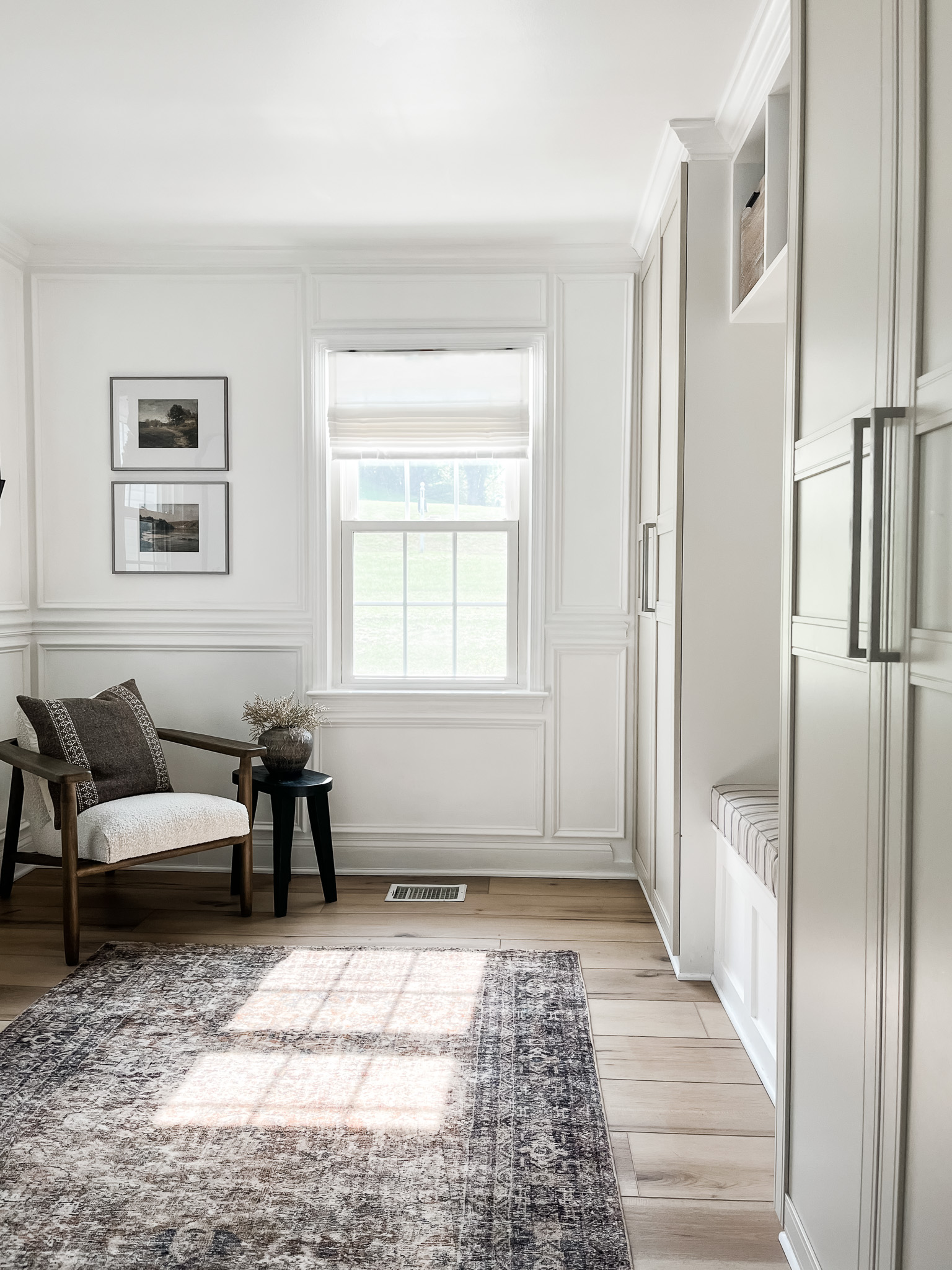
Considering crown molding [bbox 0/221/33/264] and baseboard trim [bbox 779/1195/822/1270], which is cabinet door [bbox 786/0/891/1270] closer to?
baseboard trim [bbox 779/1195/822/1270]

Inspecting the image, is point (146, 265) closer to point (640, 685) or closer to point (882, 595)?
point (640, 685)

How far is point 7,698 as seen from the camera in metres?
4.02

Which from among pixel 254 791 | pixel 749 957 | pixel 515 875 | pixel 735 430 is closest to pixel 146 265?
pixel 254 791

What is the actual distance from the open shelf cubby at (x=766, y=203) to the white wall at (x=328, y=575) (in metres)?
1.09

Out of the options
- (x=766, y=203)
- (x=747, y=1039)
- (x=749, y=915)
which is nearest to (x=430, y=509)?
(x=766, y=203)

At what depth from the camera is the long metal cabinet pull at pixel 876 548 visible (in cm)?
128

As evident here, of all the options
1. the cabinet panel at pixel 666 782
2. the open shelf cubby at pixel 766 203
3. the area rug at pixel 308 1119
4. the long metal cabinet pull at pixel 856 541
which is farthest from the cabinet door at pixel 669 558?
the long metal cabinet pull at pixel 856 541

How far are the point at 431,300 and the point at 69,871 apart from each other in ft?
8.64

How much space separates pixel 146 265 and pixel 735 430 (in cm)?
262

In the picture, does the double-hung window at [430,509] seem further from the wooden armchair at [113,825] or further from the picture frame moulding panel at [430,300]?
the wooden armchair at [113,825]

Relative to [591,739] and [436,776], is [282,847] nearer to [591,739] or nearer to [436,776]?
[436,776]

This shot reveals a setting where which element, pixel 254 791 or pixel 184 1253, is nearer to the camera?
pixel 184 1253

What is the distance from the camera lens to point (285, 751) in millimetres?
3758

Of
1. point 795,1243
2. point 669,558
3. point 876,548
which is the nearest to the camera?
point 876,548
